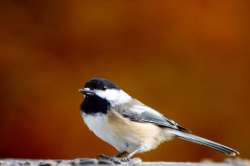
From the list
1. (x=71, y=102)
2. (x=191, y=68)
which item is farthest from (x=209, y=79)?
(x=71, y=102)

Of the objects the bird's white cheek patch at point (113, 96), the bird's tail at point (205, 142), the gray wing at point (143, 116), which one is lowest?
the bird's tail at point (205, 142)

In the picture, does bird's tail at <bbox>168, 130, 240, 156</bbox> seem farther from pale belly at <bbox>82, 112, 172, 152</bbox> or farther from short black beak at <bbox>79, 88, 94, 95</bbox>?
short black beak at <bbox>79, 88, 94, 95</bbox>

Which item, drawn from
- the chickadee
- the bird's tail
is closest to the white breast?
the chickadee

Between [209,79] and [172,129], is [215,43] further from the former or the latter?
[172,129]

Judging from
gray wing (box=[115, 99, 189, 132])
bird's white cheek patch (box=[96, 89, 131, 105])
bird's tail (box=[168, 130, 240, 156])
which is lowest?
bird's tail (box=[168, 130, 240, 156])

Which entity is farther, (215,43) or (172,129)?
(215,43)

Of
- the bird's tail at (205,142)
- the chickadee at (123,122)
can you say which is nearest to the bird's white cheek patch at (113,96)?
the chickadee at (123,122)

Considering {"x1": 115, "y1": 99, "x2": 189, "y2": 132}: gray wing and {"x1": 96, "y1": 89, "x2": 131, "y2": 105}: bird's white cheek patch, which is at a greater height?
{"x1": 96, "y1": 89, "x2": 131, "y2": 105}: bird's white cheek patch

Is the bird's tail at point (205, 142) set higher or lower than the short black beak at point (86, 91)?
lower

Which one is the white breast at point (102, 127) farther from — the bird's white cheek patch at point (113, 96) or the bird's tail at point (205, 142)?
the bird's tail at point (205, 142)
